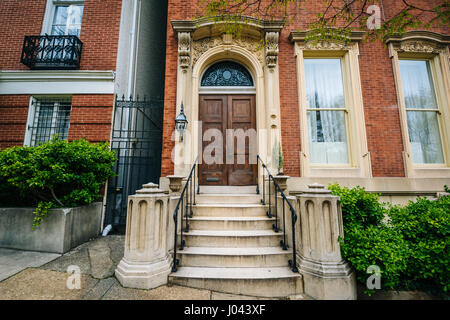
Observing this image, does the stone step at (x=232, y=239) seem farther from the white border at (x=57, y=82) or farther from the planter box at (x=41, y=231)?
the white border at (x=57, y=82)

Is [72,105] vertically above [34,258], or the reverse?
[72,105]

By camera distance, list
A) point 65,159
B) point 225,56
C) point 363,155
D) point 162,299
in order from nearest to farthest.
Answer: point 162,299 → point 65,159 → point 363,155 → point 225,56

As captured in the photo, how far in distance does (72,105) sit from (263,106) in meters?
5.56

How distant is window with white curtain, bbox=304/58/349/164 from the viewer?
574 centimetres

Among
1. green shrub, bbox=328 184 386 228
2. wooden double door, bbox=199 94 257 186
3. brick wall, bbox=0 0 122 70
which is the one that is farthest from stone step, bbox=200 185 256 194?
brick wall, bbox=0 0 122 70

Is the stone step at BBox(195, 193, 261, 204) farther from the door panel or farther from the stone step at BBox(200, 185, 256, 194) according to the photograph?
the door panel

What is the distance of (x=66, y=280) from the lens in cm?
294

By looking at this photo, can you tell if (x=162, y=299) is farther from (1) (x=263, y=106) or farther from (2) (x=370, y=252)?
(1) (x=263, y=106)

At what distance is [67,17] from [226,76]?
18.8 ft

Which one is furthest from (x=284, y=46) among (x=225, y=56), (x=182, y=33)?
(x=182, y=33)

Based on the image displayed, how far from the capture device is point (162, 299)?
2.60m

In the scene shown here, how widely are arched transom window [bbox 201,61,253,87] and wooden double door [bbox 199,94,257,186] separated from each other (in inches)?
21.6
